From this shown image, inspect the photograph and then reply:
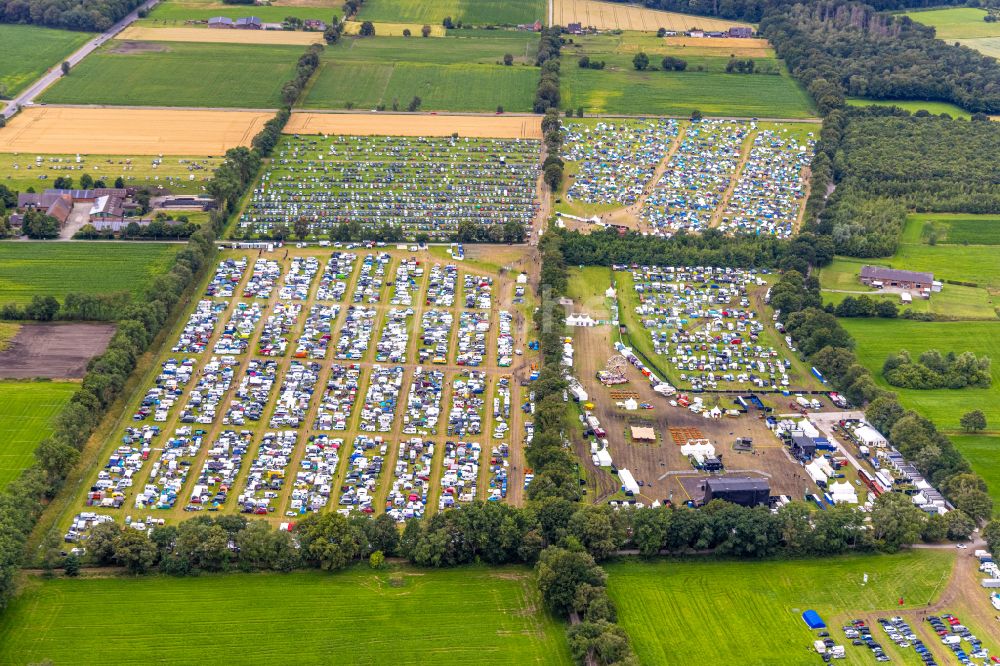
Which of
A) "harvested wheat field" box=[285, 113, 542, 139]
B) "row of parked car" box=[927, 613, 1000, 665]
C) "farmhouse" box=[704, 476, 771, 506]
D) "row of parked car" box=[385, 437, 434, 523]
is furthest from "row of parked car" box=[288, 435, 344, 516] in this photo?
"harvested wheat field" box=[285, 113, 542, 139]

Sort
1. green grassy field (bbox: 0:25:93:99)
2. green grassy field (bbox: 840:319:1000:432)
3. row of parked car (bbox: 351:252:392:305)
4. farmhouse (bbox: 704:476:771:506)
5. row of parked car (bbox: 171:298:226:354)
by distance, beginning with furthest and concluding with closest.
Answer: green grassy field (bbox: 0:25:93:99), row of parked car (bbox: 351:252:392:305), row of parked car (bbox: 171:298:226:354), green grassy field (bbox: 840:319:1000:432), farmhouse (bbox: 704:476:771:506)

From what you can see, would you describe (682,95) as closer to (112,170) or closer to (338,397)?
(112,170)

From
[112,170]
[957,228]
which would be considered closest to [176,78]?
[112,170]

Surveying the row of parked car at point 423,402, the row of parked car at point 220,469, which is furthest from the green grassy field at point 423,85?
the row of parked car at point 220,469

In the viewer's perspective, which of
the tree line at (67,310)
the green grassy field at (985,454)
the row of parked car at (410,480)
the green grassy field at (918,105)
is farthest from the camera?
the green grassy field at (918,105)

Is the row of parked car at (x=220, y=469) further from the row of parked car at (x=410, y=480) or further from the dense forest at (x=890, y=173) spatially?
the dense forest at (x=890, y=173)

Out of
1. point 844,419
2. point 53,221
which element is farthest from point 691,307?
point 53,221

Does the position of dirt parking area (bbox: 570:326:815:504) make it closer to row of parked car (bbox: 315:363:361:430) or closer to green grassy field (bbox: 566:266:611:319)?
green grassy field (bbox: 566:266:611:319)
